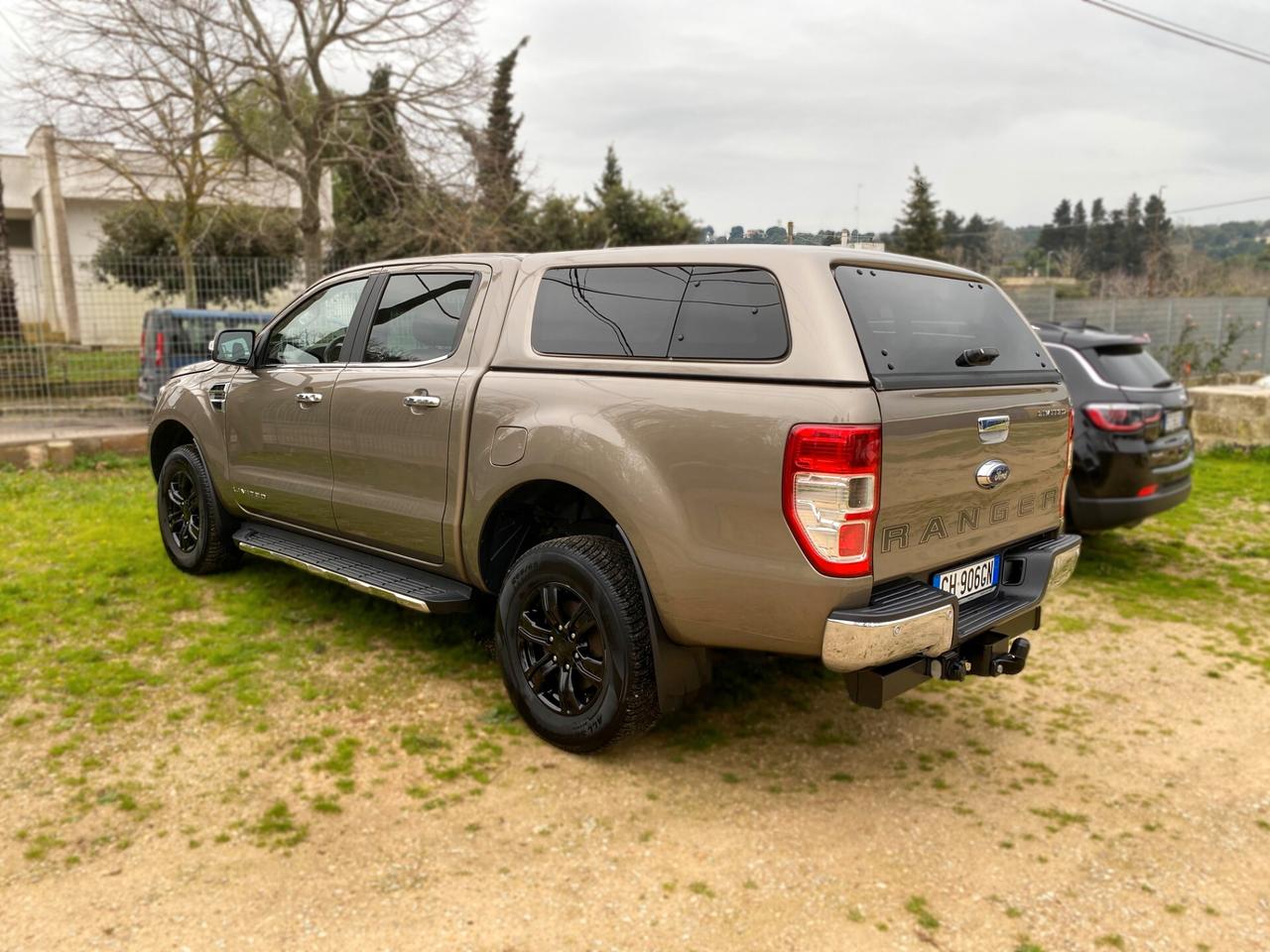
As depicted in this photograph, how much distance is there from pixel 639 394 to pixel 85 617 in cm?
348

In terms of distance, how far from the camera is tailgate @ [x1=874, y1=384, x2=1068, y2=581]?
Result: 3047 mm

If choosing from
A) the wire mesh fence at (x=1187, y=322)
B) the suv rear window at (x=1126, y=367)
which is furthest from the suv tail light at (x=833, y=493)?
the wire mesh fence at (x=1187, y=322)

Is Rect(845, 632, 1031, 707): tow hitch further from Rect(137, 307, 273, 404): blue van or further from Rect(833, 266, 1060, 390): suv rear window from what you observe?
Rect(137, 307, 273, 404): blue van

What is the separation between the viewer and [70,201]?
1142 inches

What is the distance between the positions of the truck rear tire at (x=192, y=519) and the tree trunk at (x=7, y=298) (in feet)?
21.0

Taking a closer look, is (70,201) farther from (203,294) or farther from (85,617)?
(85,617)

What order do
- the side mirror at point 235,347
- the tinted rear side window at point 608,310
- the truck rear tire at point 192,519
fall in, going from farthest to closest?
the truck rear tire at point 192,519
the side mirror at point 235,347
the tinted rear side window at point 608,310

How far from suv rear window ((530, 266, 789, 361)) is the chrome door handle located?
0.52 meters

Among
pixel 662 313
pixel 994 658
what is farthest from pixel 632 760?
pixel 662 313

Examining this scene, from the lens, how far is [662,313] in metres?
3.50

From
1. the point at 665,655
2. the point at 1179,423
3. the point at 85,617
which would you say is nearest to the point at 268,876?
the point at 665,655

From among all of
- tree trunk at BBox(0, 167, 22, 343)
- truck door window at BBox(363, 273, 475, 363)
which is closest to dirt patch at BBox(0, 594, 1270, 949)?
truck door window at BBox(363, 273, 475, 363)

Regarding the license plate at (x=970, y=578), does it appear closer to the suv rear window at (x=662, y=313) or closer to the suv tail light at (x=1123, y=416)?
the suv rear window at (x=662, y=313)

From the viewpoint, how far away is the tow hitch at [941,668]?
10.5 feet
